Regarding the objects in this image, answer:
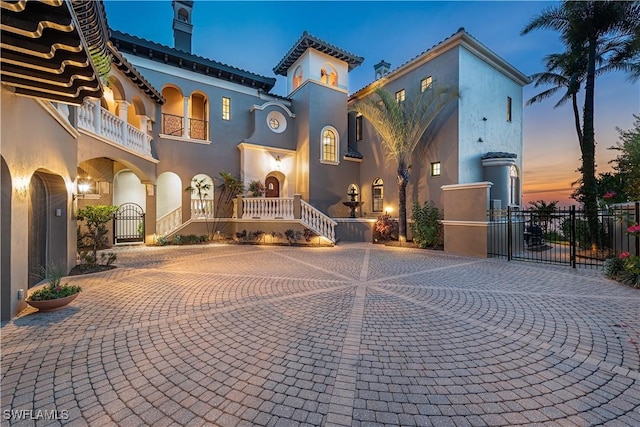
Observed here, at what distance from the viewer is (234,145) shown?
15.9 metres

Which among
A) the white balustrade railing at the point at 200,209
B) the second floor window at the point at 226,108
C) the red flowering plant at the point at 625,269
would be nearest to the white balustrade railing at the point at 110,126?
the white balustrade railing at the point at 200,209

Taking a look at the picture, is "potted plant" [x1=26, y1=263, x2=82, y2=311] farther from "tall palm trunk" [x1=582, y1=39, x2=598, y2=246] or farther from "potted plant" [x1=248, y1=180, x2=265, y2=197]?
"tall palm trunk" [x1=582, y1=39, x2=598, y2=246]

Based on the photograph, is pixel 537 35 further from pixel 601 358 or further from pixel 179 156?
pixel 179 156

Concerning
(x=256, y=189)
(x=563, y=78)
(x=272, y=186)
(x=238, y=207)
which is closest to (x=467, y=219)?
(x=256, y=189)

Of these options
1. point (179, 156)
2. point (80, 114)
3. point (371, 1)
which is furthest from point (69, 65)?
point (371, 1)

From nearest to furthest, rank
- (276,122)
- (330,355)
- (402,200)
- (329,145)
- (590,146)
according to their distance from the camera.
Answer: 1. (330,355)
2. (590,146)
3. (402,200)
4. (276,122)
5. (329,145)

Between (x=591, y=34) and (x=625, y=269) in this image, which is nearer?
(x=625, y=269)

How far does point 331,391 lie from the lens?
8.30 feet

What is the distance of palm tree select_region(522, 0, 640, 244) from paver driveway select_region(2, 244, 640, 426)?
7.10 m

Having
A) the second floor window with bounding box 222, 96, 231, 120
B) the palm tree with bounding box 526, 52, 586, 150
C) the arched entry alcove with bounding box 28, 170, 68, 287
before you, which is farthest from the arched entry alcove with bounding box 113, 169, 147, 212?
the palm tree with bounding box 526, 52, 586, 150

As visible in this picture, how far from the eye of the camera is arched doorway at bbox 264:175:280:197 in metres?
17.0

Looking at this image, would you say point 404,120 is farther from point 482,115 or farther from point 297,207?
point 297,207

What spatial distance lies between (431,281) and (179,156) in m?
14.1

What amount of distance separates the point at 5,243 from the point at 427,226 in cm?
1313
